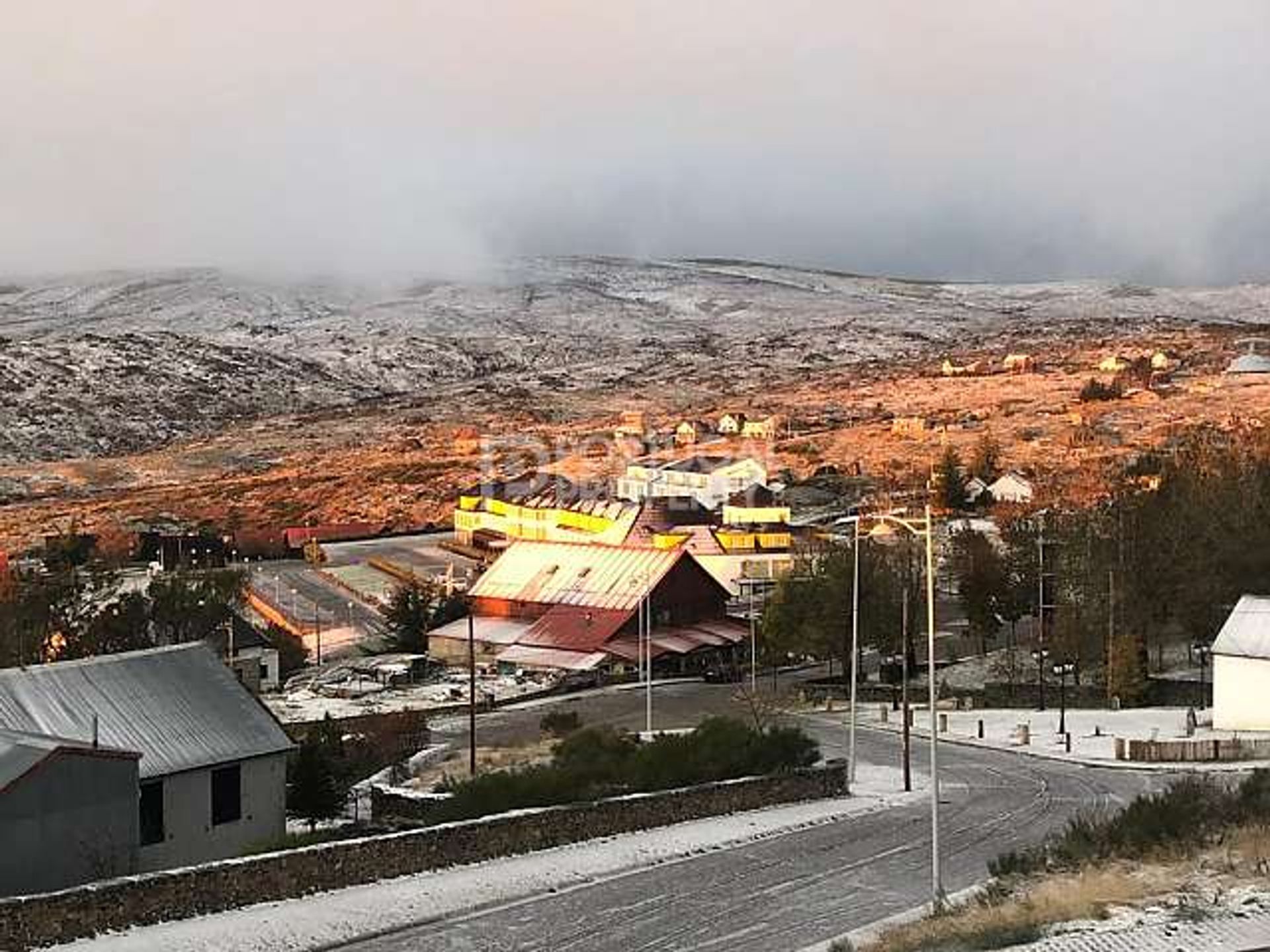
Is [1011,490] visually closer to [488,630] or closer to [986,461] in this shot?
[986,461]

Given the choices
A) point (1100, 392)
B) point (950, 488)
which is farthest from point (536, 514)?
point (1100, 392)

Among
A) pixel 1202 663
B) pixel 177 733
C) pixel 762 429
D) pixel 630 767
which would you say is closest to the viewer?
pixel 177 733

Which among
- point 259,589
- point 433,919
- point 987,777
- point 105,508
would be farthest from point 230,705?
point 105,508

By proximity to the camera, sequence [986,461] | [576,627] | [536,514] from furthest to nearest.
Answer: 1. [986,461]
2. [536,514]
3. [576,627]

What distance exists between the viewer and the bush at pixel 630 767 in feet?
98.0

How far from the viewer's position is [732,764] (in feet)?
111

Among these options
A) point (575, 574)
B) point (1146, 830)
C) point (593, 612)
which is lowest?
point (593, 612)

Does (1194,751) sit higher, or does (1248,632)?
(1248,632)

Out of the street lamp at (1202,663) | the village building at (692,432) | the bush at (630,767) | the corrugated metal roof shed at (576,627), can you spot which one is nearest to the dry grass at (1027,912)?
the bush at (630,767)

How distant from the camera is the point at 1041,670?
50.4 metres

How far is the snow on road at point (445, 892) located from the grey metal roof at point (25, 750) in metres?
3.83

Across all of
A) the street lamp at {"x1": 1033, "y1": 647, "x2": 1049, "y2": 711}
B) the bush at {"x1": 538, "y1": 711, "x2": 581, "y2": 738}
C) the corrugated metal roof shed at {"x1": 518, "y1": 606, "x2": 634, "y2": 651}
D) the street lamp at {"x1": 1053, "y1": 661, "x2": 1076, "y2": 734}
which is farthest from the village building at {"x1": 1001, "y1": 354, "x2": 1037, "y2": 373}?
the bush at {"x1": 538, "y1": 711, "x2": 581, "y2": 738}

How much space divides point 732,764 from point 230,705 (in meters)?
10.1

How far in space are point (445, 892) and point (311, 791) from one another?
327 inches
